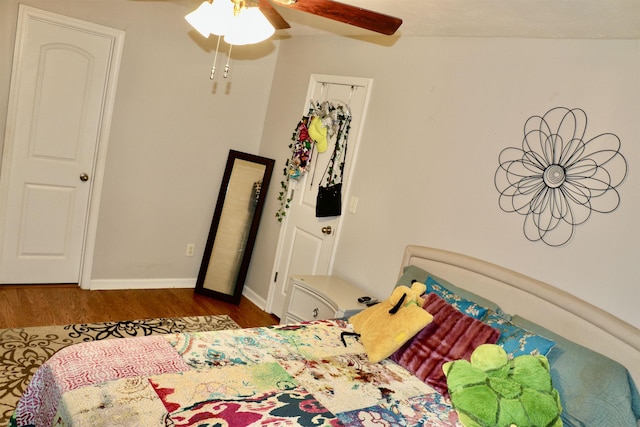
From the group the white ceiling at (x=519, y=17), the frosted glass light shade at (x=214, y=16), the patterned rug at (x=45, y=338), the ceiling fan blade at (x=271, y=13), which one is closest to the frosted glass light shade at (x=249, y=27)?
the frosted glass light shade at (x=214, y=16)

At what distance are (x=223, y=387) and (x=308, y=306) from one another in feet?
5.36

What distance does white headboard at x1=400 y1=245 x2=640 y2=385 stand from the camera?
2.34 metres

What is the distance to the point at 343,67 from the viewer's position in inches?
161

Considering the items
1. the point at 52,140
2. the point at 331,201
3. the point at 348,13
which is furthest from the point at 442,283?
the point at 52,140

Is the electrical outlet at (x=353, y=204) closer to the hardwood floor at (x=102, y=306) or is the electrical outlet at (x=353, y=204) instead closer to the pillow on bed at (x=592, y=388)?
the hardwood floor at (x=102, y=306)

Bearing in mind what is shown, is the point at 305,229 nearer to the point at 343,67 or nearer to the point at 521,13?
the point at 343,67

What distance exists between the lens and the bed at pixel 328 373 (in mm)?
1874

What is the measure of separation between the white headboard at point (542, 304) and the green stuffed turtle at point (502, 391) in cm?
48

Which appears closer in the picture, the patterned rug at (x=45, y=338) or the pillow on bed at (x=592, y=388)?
the pillow on bed at (x=592, y=388)

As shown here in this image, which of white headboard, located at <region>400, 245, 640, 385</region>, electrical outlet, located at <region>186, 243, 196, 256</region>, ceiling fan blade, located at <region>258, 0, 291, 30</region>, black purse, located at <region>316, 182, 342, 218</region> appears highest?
ceiling fan blade, located at <region>258, 0, 291, 30</region>

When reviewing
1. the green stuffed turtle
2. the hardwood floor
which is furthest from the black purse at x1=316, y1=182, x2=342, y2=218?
the green stuffed turtle

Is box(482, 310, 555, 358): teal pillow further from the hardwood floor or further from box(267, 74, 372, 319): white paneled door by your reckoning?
the hardwood floor

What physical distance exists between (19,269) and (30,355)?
3.94 feet

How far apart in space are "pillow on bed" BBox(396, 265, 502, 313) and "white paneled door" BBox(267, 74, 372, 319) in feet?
2.93
